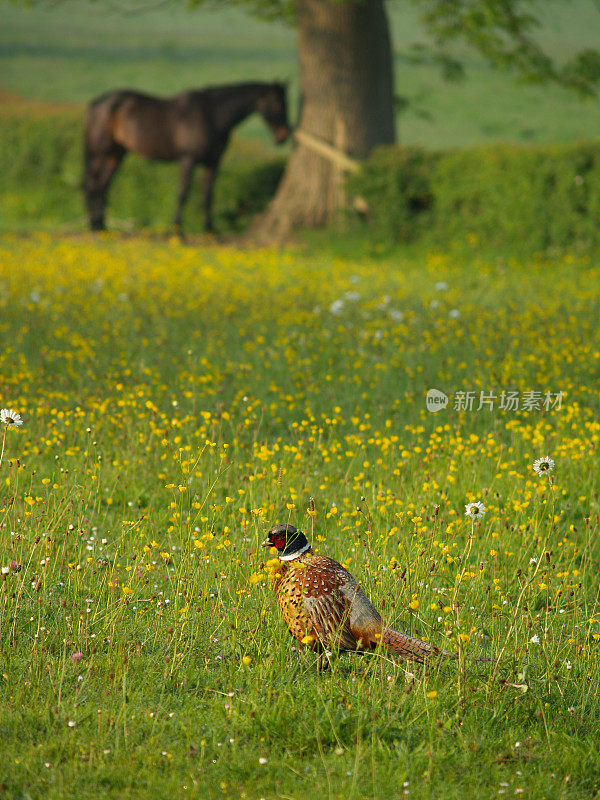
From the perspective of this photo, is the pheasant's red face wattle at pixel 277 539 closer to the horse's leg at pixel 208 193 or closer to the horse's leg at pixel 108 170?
the horse's leg at pixel 208 193

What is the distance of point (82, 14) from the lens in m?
60.9

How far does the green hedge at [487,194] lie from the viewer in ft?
50.1

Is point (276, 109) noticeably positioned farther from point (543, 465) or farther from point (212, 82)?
point (212, 82)

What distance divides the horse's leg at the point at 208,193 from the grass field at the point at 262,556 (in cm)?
992

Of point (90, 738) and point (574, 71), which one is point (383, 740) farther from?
point (574, 71)

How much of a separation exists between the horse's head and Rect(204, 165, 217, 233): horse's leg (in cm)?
161

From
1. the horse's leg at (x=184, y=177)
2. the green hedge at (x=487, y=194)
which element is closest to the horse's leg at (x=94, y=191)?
the horse's leg at (x=184, y=177)

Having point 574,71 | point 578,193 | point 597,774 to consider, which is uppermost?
point 574,71

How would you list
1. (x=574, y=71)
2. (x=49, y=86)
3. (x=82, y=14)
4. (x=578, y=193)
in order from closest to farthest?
1. (x=578, y=193)
2. (x=574, y=71)
3. (x=49, y=86)
4. (x=82, y=14)

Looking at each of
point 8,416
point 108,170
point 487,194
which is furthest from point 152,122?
point 8,416

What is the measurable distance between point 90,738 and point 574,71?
1822cm

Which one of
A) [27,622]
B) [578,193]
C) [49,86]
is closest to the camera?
[27,622]

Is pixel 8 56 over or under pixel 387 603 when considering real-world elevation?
over

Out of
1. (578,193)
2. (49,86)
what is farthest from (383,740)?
(49,86)
